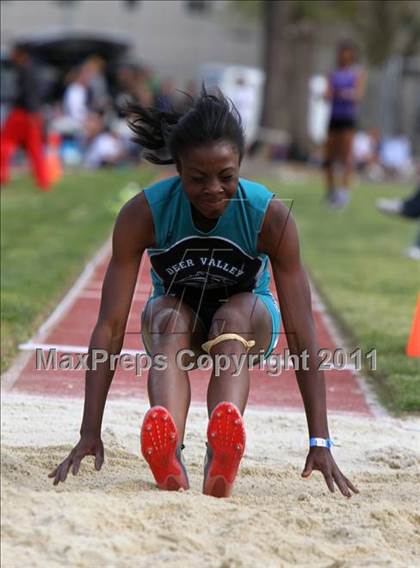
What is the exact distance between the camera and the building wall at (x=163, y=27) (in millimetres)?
41750

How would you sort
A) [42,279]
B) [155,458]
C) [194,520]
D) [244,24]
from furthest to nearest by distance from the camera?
[244,24], [42,279], [155,458], [194,520]

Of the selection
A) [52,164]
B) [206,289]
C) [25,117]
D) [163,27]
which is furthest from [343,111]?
[163,27]

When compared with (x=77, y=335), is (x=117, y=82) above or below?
below

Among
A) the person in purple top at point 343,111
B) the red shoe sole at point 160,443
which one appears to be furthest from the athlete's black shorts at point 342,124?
the red shoe sole at point 160,443

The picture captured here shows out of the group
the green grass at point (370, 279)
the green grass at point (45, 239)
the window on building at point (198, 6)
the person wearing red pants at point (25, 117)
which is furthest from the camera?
the window on building at point (198, 6)

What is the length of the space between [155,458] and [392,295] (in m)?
5.83

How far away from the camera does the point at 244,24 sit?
4312cm

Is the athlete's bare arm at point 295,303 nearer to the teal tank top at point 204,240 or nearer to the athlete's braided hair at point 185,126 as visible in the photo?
the teal tank top at point 204,240

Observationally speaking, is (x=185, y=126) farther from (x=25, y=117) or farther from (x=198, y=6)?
(x=198, y=6)

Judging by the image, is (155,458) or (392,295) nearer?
(155,458)

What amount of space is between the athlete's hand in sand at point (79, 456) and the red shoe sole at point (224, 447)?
395mm

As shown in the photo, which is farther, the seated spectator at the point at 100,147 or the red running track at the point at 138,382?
the seated spectator at the point at 100,147

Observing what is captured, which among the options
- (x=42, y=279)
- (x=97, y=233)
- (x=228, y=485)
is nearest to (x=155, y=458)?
(x=228, y=485)

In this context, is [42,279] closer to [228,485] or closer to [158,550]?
[228,485]
